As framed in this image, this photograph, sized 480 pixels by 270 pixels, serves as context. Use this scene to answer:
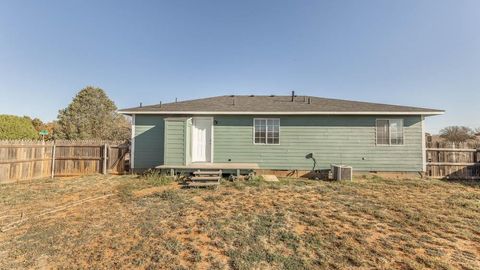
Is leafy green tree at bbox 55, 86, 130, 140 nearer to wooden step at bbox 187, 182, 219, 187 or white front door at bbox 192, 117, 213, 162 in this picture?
white front door at bbox 192, 117, 213, 162

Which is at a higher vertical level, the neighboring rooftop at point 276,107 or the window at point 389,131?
the neighboring rooftop at point 276,107

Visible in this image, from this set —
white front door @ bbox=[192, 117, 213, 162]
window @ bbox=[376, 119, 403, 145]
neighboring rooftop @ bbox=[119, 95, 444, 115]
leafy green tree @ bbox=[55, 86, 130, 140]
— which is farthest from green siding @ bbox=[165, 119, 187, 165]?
leafy green tree @ bbox=[55, 86, 130, 140]

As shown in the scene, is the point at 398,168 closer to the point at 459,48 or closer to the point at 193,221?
the point at 459,48

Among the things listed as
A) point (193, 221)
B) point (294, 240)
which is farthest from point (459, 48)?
point (193, 221)

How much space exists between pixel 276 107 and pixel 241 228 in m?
7.01

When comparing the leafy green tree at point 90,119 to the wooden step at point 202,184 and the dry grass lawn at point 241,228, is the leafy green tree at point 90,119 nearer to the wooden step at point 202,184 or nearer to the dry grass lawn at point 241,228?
the dry grass lawn at point 241,228

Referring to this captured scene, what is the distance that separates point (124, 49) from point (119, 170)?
900cm

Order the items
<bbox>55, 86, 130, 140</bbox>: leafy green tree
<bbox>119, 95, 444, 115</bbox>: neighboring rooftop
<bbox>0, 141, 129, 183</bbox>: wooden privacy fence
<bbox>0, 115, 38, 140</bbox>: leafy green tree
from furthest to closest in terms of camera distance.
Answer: <bbox>55, 86, 130, 140</bbox>: leafy green tree → <bbox>0, 115, 38, 140</bbox>: leafy green tree → <bbox>119, 95, 444, 115</bbox>: neighboring rooftop → <bbox>0, 141, 129, 183</bbox>: wooden privacy fence

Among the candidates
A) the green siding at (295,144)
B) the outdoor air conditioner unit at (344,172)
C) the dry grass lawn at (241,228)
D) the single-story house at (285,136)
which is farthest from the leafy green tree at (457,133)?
the outdoor air conditioner unit at (344,172)

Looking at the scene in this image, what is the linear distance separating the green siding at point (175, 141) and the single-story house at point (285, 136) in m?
0.04

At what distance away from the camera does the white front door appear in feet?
31.0

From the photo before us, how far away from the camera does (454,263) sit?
2.83 meters

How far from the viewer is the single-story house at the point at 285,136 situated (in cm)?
896

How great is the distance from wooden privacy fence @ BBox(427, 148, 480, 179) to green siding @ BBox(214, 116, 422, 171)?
31.2 inches
